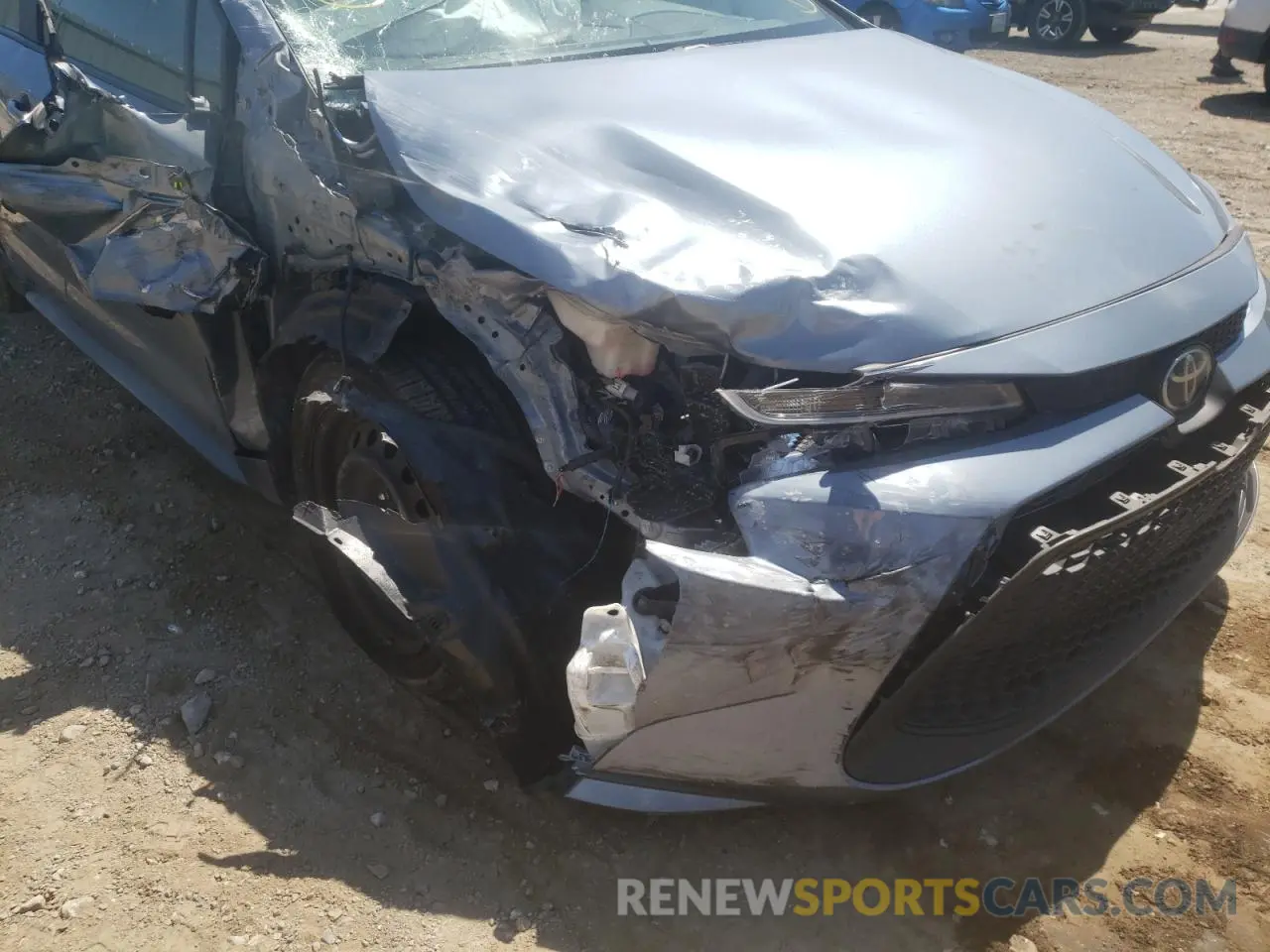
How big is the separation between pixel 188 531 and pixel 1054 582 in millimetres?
2609

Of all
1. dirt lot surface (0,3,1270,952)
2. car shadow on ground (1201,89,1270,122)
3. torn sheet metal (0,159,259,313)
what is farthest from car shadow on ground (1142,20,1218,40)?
torn sheet metal (0,159,259,313)

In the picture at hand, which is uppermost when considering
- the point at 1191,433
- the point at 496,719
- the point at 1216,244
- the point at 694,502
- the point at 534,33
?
the point at 534,33

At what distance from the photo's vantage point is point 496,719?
2121 mm

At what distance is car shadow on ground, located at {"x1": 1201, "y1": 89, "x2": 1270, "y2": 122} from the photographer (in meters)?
8.27

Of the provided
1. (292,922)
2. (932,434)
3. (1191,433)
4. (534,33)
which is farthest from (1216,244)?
(292,922)

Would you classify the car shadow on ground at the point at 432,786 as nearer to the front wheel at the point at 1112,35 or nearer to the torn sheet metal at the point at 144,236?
the torn sheet metal at the point at 144,236

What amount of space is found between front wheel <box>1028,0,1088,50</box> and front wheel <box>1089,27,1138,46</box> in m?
0.40

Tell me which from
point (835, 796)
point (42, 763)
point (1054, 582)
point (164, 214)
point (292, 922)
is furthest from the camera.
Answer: point (164, 214)

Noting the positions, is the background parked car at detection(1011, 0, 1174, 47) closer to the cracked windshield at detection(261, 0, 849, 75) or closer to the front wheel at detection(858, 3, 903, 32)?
the front wheel at detection(858, 3, 903, 32)

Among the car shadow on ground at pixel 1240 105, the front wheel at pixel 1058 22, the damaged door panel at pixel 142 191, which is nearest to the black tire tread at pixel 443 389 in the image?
the damaged door panel at pixel 142 191

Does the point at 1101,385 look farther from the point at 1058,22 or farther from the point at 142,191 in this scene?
the point at 1058,22

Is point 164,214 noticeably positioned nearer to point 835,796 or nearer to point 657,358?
point 657,358

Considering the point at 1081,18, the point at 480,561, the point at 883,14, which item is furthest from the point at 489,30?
the point at 1081,18

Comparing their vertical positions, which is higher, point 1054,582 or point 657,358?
point 657,358
